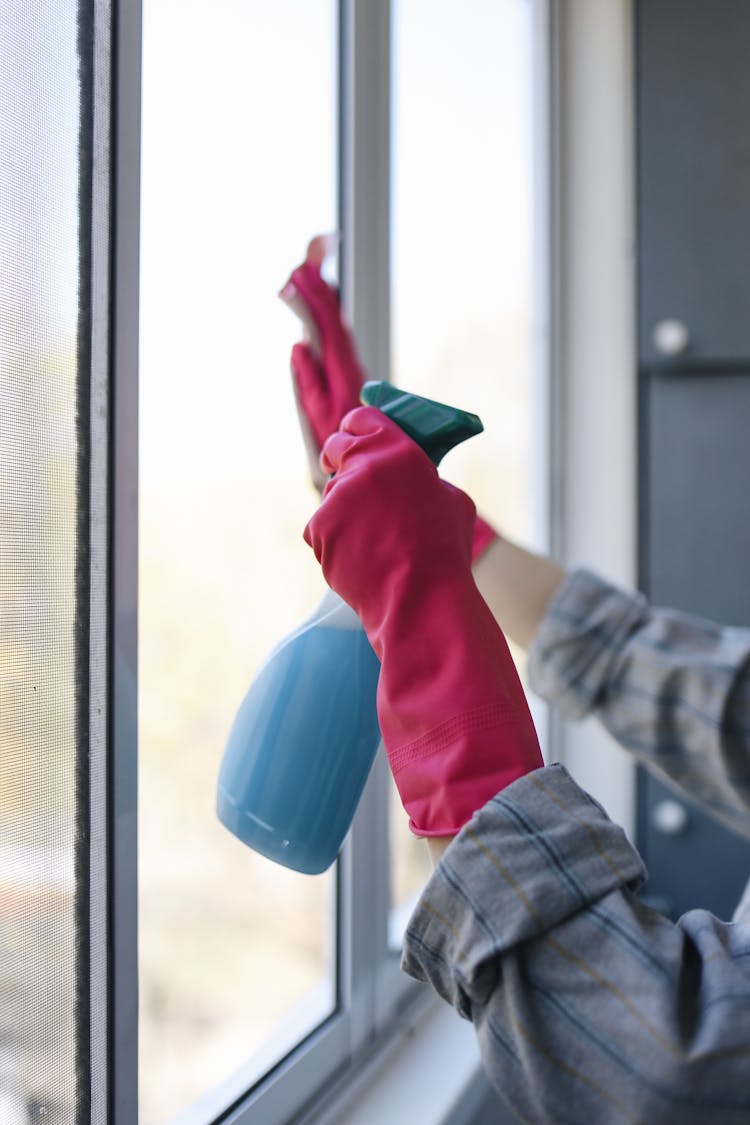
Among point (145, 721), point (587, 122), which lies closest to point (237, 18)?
point (145, 721)

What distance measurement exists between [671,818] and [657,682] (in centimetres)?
58

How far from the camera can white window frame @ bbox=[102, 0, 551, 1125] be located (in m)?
0.51

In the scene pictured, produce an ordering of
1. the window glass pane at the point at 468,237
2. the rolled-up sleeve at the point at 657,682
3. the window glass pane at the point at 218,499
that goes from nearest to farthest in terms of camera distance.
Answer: the window glass pane at the point at 218,499 < the rolled-up sleeve at the point at 657,682 < the window glass pane at the point at 468,237

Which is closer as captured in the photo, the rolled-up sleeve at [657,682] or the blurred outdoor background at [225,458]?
the blurred outdoor background at [225,458]

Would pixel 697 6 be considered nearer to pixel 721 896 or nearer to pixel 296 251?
pixel 296 251

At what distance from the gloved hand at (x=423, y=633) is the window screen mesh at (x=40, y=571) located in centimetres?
13

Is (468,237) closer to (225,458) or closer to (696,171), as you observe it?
(696,171)

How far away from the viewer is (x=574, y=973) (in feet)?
1.35

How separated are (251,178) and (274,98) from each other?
0.28 feet

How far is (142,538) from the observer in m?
0.61

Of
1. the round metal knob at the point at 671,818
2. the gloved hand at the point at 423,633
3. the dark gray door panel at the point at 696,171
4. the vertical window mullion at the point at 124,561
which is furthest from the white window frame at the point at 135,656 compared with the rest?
the dark gray door panel at the point at 696,171

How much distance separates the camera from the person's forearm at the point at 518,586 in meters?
0.85

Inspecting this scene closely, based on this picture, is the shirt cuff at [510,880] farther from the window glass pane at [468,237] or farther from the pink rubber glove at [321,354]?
the window glass pane at [468,237]

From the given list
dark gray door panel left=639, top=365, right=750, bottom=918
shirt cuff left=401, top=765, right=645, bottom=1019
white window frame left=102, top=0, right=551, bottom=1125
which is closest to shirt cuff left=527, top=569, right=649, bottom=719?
white window frame left=102, top=0, right=551, bottom=1125
